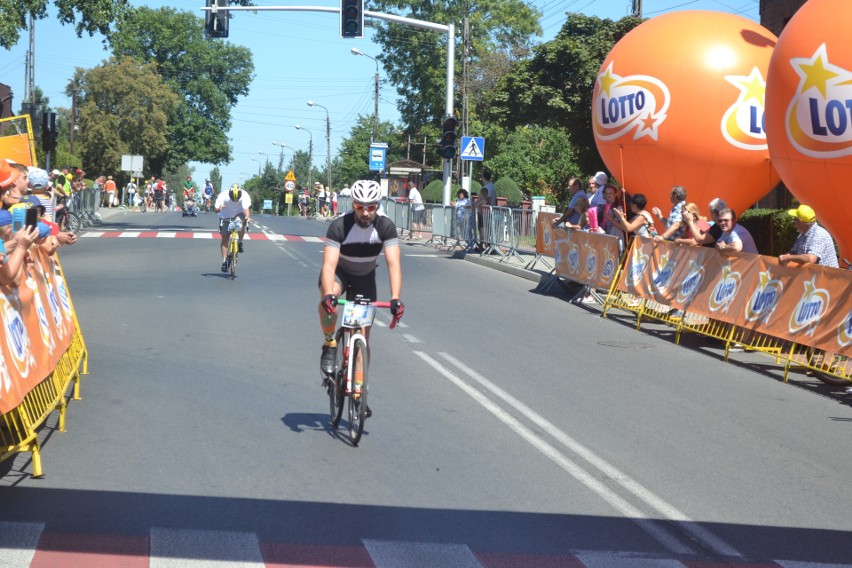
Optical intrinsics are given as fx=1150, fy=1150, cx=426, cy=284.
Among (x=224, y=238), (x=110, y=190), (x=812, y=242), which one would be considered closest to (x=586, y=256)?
(x=224, y=238)

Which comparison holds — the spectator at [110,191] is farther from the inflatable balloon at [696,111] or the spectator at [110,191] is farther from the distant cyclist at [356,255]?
the distant cyclist at [356,255]

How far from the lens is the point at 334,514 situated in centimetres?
636

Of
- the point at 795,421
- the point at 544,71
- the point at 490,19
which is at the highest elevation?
the point at 490,19

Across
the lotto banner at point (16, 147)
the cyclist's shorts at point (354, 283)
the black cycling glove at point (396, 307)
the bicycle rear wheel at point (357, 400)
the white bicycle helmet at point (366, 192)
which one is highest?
the lotto banner at point (16, 147)

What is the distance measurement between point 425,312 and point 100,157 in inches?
2424

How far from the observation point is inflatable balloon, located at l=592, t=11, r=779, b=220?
19.4 metres

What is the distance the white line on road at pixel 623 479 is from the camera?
6102 millimetres

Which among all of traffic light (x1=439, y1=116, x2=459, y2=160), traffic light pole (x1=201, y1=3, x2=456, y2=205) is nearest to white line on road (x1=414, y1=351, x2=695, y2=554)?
traffic light pole (x1=201, y1=3, x2=456, y2=205)

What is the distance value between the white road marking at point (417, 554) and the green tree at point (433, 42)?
66178mm

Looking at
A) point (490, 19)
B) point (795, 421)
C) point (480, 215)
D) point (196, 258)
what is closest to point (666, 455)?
point (795, 421)

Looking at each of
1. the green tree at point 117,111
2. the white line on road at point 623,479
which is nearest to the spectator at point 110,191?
the green tree at point 117,111

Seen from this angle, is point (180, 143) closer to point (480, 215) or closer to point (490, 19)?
point (490, 19)

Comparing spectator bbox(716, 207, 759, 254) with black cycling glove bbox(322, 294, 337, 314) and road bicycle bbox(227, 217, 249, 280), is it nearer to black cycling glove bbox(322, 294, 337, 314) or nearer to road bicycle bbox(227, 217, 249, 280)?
black cycling glove bbox(322, 294, 337, 314)

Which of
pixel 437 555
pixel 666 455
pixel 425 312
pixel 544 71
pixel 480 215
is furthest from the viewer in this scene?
pixel 544 71
